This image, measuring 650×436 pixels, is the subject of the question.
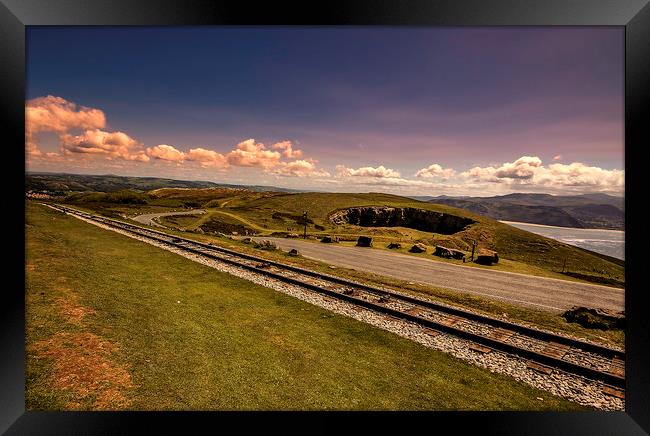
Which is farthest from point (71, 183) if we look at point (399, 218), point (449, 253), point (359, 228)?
point (399, 218)

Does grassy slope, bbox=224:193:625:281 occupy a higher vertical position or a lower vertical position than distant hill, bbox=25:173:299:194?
lower

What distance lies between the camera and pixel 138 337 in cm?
775

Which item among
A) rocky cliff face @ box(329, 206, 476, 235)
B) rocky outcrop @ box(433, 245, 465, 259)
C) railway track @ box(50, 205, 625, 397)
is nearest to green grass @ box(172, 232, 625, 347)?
railway track @ box(50, 205, 625, 397)

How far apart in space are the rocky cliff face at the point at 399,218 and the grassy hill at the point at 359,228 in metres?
1.58

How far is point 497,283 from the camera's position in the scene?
1914 centimetres

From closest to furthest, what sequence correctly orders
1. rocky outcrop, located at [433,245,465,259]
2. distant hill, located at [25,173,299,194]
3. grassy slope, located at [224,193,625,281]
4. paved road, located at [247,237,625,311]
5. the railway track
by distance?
1. the railway track
2. distant hill, located at [25,173,299,194]
3. paved road, located at [247,237,625,311]
4. grassy slope, located at [224,193,625,281]
5. rocky outcrop, located at [433,245,465,259]

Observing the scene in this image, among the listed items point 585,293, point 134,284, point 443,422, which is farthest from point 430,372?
point 585,293

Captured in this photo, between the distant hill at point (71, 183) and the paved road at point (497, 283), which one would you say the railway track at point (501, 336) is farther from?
the distant hill at point (71, 183)

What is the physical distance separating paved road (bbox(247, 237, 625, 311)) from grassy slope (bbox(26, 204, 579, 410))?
1049cm

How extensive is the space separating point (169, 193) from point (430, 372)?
117m

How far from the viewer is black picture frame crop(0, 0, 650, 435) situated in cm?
560

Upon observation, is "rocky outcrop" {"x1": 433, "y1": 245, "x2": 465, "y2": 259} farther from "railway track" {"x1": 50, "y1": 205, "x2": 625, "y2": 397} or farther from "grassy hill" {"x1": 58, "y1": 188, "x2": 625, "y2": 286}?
"railway track" {"x1": 50, "y1": 205, "x2": 625, "y2": 397}

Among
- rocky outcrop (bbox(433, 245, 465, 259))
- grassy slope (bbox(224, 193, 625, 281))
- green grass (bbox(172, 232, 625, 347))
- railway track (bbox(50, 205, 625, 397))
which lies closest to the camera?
railway track (bbox(50, 205, 625, 397))
